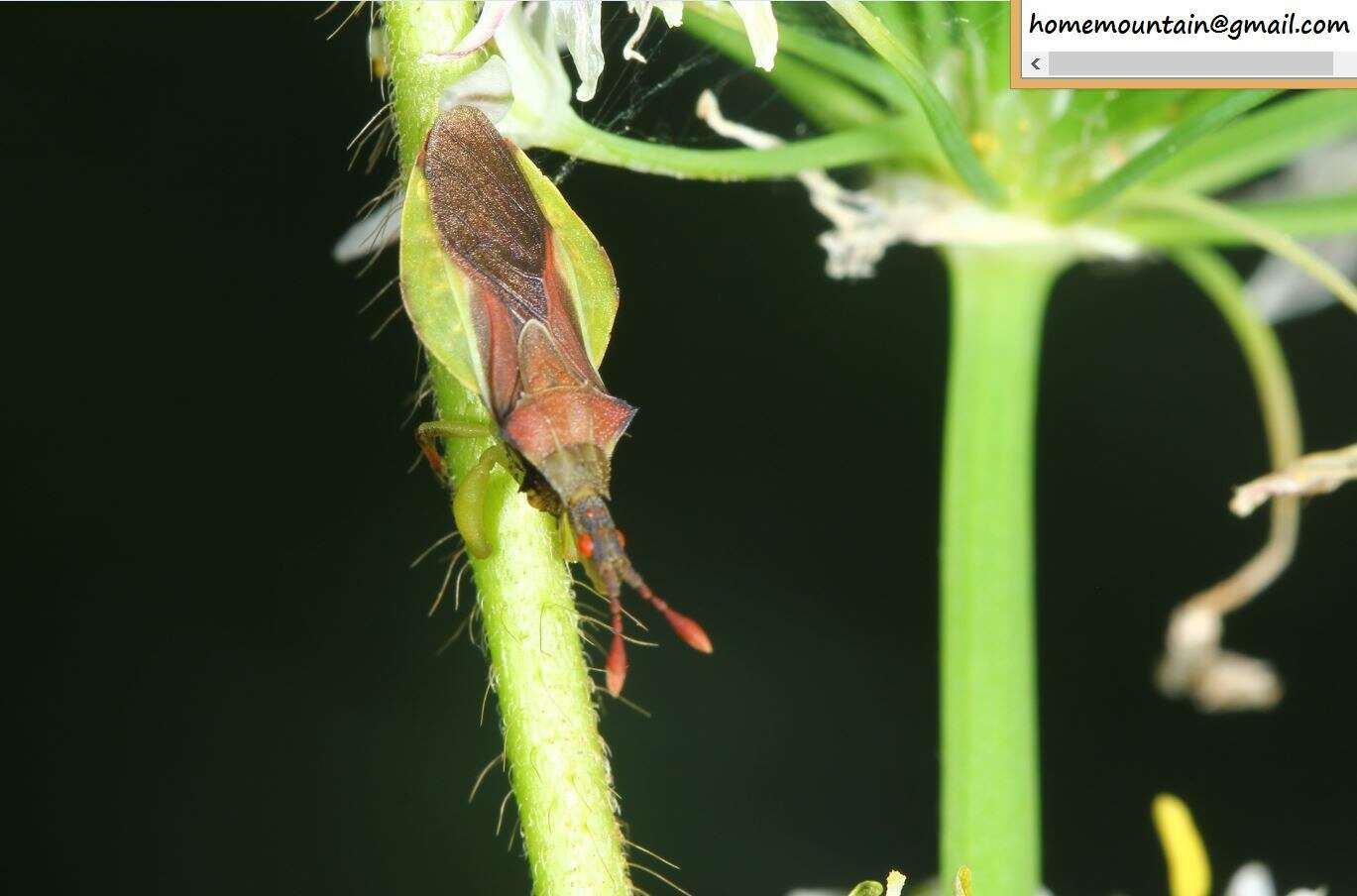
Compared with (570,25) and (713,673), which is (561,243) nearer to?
(570,25)

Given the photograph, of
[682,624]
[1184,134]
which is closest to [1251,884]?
[1184,134]

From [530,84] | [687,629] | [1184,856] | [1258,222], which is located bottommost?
[687,629]

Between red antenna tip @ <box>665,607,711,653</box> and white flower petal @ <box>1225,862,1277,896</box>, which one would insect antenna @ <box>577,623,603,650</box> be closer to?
red antenna tip @ <box>665,607,711,653</box>

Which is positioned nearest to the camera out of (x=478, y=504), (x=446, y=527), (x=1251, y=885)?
(x=478, y=504)

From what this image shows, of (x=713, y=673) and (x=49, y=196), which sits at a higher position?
(x=49, y=196)

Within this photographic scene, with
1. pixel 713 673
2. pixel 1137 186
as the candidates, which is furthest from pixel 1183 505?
pixel 1137 186

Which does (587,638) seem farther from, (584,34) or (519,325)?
(584,34)

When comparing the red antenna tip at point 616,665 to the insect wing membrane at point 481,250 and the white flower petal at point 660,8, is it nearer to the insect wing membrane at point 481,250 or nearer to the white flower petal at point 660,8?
the insect wing membrane at point 481,250
